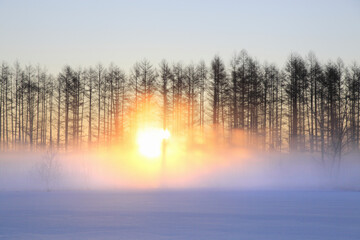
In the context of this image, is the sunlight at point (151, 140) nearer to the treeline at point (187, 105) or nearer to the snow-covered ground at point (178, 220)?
the treeline at point (187, 105)

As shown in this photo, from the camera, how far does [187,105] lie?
43531 mm

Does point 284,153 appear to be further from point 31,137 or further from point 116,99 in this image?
point 31,137

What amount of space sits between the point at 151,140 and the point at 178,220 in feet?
96.2

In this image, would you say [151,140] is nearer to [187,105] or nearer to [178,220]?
[187,105]

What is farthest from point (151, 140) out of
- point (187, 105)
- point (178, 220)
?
point (178, 220)

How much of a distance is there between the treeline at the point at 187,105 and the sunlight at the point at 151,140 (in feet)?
2.85

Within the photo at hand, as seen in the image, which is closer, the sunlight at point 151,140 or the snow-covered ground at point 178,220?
the snow-covered ground at point 178,220

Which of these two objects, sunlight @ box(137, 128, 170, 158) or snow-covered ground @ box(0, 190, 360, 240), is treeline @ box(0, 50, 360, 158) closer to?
sunlight @ box(137, 128, 170, 158)

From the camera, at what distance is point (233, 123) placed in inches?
1702

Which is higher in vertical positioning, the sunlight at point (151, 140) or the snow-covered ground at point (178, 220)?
the sunlight at point (151, 140)

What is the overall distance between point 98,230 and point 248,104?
105ft

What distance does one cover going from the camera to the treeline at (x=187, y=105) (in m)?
42.4

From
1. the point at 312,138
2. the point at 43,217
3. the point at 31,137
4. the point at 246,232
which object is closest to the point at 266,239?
the point at 246,232

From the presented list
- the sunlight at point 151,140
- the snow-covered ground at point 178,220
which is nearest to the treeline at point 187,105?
the sunlight at point 151,140
